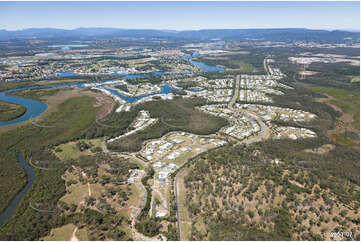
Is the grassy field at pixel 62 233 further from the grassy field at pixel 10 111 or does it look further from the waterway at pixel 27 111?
the grassy field at pixel 10 111

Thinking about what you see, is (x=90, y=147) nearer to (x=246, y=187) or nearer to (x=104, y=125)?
(x=104, y=125)

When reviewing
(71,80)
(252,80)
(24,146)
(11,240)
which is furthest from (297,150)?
(71,80)

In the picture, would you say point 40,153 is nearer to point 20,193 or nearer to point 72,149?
point 72,149

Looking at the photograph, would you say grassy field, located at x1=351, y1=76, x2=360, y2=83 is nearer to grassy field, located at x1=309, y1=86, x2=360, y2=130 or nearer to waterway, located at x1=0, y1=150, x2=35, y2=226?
grassy field, located at x1=309, y1=86, x2=360, y2=130

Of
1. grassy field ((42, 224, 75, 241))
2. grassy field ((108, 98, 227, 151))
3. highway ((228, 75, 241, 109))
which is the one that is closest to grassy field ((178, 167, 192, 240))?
grassy field ((42, 224, 75, 241))

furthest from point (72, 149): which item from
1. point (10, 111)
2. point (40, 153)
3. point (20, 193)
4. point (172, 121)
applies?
point (10, 111)
